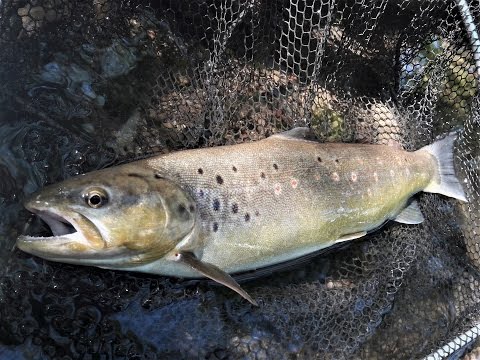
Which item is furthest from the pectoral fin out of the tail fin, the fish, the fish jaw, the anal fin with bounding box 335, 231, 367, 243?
the tail fin

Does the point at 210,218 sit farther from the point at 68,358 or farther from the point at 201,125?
the point at 68,358

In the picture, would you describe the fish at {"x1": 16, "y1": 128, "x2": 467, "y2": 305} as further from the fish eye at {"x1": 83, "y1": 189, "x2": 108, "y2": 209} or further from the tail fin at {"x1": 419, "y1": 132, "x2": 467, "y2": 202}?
the tail fin at {"x1": 419, "y1": 132, "x2": 467, "y2": 202}

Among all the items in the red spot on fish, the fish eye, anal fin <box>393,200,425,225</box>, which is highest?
the red spot on fish

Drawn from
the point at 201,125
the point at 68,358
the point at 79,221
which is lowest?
the point at 68,358

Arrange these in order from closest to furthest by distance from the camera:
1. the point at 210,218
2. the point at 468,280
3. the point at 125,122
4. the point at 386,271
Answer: the point at 210,218, the point at 125,122, the point at 386,271, the point at 468,280

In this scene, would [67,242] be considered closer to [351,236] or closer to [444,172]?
[351,236]

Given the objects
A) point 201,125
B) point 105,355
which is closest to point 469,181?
point 201,125

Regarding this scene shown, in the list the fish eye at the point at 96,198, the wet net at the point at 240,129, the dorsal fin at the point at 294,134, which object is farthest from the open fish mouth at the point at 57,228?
the dorsal fin at the point at 294,134
